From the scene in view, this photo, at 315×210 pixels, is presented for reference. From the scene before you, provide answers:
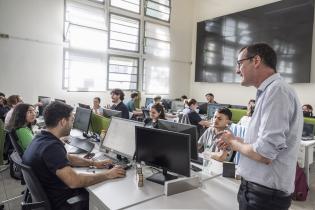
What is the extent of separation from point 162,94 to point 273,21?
13.1ft

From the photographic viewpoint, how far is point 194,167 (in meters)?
2.26

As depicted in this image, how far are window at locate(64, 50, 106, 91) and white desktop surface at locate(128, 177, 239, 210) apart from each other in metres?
5.56

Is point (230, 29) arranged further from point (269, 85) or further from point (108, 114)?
point (269, 85)

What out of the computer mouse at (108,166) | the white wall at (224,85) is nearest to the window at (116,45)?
the white wall at (224,85)

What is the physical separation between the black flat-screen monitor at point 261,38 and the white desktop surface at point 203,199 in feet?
13.6

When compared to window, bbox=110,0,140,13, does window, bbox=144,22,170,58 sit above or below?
below

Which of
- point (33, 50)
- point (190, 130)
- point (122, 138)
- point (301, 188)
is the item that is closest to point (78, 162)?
point (122, 138)

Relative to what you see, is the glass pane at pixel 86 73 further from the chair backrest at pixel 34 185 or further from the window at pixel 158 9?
the chair backrest at pixel 34 185

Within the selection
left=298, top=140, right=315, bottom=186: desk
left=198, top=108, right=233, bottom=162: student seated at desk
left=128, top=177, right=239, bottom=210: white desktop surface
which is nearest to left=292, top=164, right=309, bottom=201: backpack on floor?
left=298, top=140, right=315, bottom=186: desk

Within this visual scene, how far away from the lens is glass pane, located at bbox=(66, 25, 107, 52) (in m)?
6.56

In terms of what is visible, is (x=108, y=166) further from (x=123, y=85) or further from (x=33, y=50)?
(x=123, y=85)

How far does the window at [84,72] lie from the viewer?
21.7ft

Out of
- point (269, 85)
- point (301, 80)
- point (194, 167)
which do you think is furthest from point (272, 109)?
point (301, 80)

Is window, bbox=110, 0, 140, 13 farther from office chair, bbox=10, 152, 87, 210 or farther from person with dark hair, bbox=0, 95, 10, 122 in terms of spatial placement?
office chair, bbox=10, 152, 87, 210
